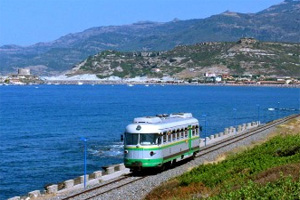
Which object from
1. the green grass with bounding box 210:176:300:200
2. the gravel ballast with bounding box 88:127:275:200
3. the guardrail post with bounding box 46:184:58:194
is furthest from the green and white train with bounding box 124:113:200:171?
the green grass with bounding box 210:176:300:200

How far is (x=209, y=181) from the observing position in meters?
26.8

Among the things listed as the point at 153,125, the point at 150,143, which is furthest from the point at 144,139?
the point at 153,125

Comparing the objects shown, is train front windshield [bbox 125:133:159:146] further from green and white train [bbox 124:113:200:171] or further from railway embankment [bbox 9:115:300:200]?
railway embankment [bbox 9:115:300:200]

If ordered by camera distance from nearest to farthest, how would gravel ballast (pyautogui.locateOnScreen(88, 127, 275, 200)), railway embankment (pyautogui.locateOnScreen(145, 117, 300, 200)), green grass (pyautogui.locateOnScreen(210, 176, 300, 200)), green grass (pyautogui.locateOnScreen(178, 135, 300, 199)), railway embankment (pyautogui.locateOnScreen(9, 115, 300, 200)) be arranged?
1. green grass (pyautogui.locateOnScreen(210, 176, 300, 200))
2. railway embankment (pyautogui.locateOnScreen(145, 117, 300, 200))
3. green grass (pyautogui.locateOnScreen(178, 135, 300, 199))
4. gravel ballast (pyautogui.locateOnScreen(88, 127, 275, 200))
5. railway embankment (pyautogui.locateOnScreen(9, 115, 300, 200))

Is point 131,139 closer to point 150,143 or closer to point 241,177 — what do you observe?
point 150,143

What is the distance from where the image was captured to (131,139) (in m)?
33.9

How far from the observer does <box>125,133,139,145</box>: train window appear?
1331 inches

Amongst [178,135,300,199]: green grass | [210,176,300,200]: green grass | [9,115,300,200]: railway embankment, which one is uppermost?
[210,176,300,200]: green grass

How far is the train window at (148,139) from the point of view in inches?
1325

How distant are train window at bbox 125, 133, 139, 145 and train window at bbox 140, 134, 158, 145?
29cm

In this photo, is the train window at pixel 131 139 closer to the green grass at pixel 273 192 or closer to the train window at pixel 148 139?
the train window at pixel 148 139

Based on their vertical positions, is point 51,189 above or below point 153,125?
below

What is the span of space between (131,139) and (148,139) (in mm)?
1010

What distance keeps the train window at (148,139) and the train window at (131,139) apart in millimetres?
288
